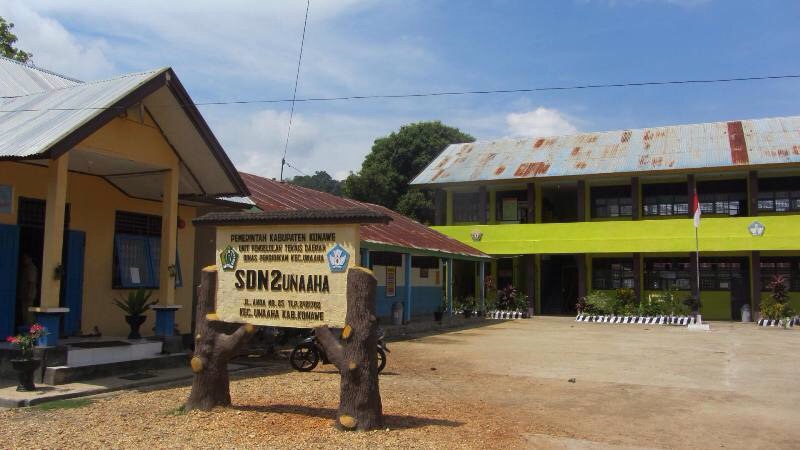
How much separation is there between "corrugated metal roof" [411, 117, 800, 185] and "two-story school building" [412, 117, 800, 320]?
2.2 inches

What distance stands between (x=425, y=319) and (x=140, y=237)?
12280 millimetres

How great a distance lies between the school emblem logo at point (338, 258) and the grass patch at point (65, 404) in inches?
135

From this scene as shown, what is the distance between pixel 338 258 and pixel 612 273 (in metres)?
25.0

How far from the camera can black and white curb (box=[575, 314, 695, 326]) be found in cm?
2491

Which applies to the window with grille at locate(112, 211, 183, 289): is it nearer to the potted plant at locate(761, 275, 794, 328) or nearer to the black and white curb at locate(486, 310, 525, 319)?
the black and white curb at locate(486, 310, 525, 319)

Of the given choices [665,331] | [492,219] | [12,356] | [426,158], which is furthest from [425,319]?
[426,158]

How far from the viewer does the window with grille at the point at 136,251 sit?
12.4 m

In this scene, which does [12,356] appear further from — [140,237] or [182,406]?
[140,237]

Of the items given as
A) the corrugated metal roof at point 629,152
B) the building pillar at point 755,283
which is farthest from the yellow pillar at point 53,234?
the building pillar at point 755,283

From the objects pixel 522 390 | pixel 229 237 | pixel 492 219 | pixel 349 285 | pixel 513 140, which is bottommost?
pixel 522 390

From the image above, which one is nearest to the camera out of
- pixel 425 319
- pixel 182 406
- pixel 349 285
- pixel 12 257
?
pixel 349 285

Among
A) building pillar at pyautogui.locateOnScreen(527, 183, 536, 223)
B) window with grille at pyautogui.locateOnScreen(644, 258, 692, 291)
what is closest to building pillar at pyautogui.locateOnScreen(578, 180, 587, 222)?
building pillar at pyautogui.locateOnScreen(527, 183, 536, 223)

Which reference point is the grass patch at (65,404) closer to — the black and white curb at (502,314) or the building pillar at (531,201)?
the black and white curb at (502,314)

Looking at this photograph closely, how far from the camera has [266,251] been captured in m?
7.59
